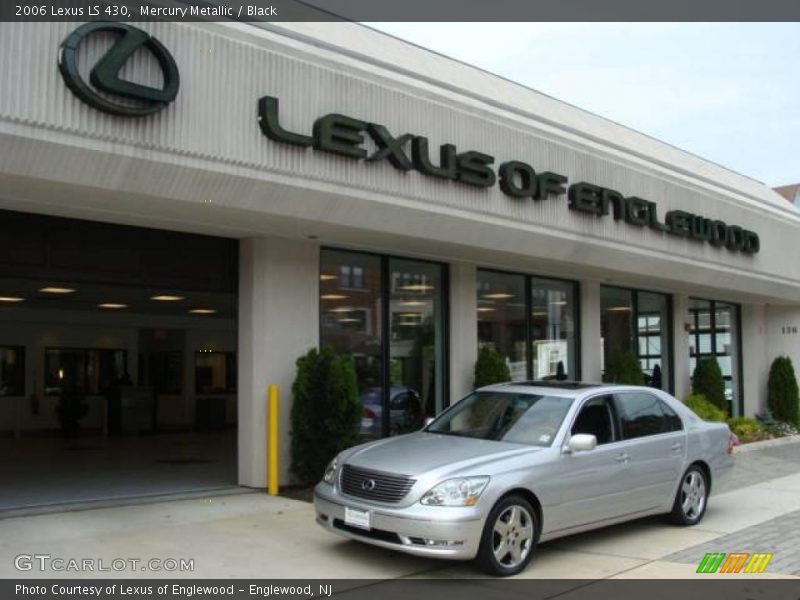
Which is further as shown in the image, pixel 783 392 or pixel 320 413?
pixel 783 392

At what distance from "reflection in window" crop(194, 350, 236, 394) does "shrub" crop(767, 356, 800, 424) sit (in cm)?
1410

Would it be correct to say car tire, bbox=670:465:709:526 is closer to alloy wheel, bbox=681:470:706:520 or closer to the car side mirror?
alloy wheel, bbox=681:470:706:520

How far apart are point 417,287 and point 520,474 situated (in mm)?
6394

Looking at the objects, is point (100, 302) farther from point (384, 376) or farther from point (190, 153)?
point (190, 153)

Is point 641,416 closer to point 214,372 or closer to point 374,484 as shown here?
point 374,484

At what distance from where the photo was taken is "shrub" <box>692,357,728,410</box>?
19.1 meters

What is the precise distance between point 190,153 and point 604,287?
35.8 feet

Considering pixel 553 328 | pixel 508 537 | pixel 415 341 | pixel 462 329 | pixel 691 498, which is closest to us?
pixel 508 537

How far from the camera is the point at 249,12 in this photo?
9469 mm

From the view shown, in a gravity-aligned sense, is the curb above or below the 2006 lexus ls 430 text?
below

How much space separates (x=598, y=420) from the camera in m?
8.21

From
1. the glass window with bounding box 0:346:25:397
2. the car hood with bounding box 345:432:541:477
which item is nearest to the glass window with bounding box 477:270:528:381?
the car hood with bounding box 345:432:541:477

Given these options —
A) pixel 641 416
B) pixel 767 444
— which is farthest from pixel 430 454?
pixel 767 444

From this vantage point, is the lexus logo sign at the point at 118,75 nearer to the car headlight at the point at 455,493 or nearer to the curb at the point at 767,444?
the car headlight at the point at 455,493
